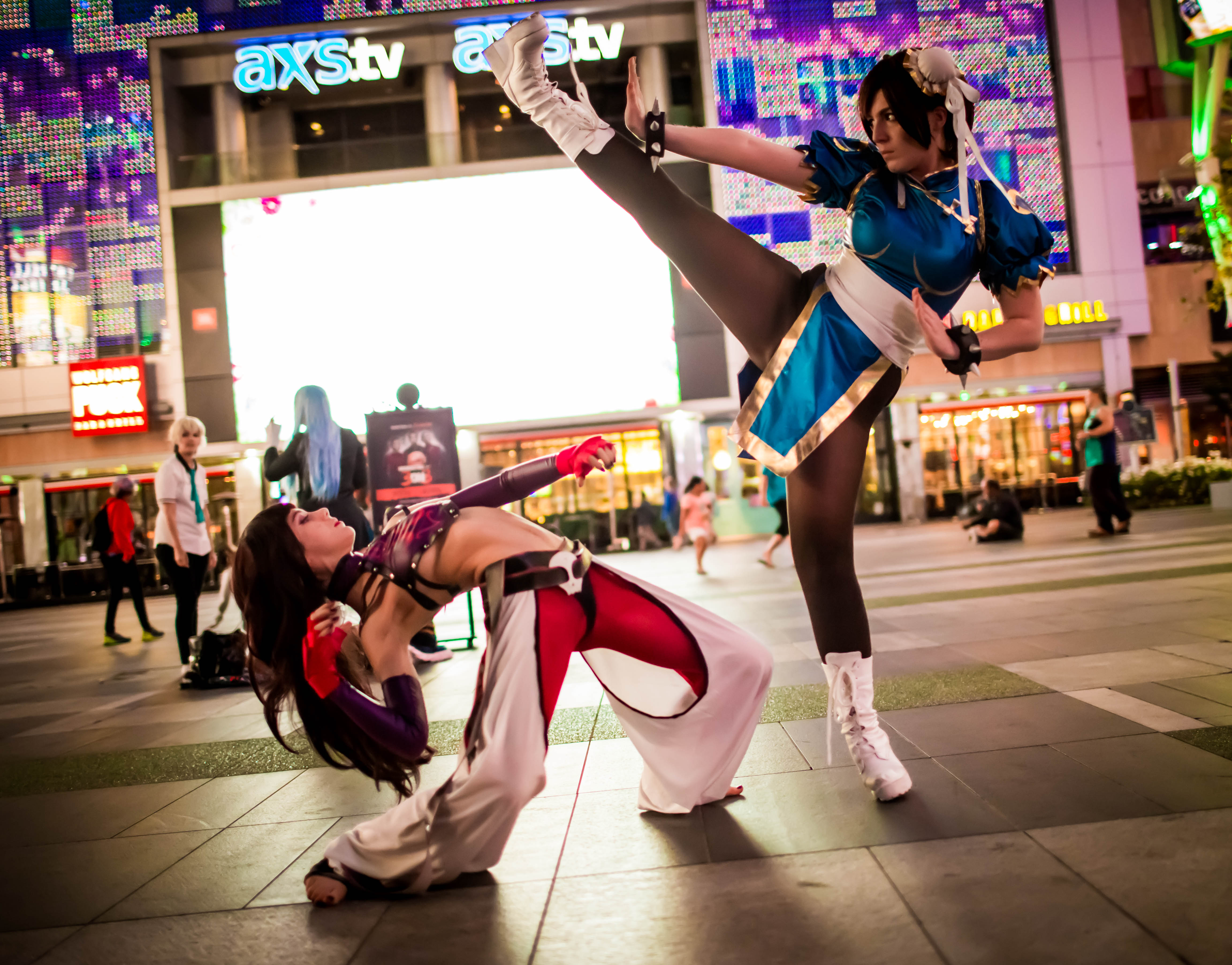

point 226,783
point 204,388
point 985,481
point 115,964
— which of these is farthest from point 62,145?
point 115,964

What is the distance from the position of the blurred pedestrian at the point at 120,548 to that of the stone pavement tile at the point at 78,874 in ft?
22.8

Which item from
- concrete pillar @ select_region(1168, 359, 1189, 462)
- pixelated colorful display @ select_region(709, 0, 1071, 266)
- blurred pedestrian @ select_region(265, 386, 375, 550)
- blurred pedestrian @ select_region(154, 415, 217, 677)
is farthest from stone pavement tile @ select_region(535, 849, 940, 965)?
concrete pillar @ select_region(1168, 359, 1189, 462)

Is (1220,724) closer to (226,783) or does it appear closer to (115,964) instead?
(115,964)

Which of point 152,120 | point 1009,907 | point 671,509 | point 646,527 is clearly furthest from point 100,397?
point 1009,907

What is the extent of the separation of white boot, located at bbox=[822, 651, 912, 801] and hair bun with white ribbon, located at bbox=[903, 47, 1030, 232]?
3.71 feet

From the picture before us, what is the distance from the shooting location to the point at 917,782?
Answer: 2.41 m

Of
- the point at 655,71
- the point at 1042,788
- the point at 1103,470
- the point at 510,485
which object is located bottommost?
the point at 1042,788

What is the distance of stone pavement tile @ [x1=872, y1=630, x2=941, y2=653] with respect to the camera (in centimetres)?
461

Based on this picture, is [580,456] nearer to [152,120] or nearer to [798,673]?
[798,673]

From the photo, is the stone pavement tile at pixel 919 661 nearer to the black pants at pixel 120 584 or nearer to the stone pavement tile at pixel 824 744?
the stone pavement tile at pixel 824 744

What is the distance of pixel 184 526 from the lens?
6.02m

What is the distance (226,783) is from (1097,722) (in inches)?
117

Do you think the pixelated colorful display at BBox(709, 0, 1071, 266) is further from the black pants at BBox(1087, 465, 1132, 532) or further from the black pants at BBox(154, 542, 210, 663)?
the black pants at BBox(154, 542, 210, 663)

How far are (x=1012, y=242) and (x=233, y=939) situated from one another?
2.34m
